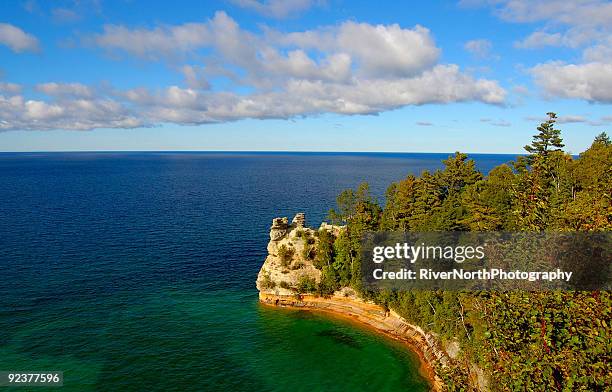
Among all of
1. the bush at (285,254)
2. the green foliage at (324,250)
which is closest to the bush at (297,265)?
the bush at (285,254)

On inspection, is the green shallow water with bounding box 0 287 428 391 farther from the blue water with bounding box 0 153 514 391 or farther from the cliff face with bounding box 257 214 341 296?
the cliff face with bounding box 257 214 341 296

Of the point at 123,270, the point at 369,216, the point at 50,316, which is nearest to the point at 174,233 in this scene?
the point at 123,270

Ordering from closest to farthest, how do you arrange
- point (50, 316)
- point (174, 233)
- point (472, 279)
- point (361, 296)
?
point (472, 279) → point (50, 316) → point (361, 296) → point (174, 233)

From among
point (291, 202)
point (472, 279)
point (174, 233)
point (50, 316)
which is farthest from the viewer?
point (291, 202)

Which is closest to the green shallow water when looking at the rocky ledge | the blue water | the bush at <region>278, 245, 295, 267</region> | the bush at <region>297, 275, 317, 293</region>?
the blue water

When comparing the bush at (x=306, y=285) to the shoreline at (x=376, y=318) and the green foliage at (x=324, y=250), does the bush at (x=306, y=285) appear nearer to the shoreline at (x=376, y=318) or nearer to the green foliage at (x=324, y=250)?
the shoreline at (x=376, y=318)

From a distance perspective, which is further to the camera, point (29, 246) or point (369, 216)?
point (29, 246)

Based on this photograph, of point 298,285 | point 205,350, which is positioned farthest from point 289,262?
point 205,350

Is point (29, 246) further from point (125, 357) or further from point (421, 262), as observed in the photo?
point (421, 262)
